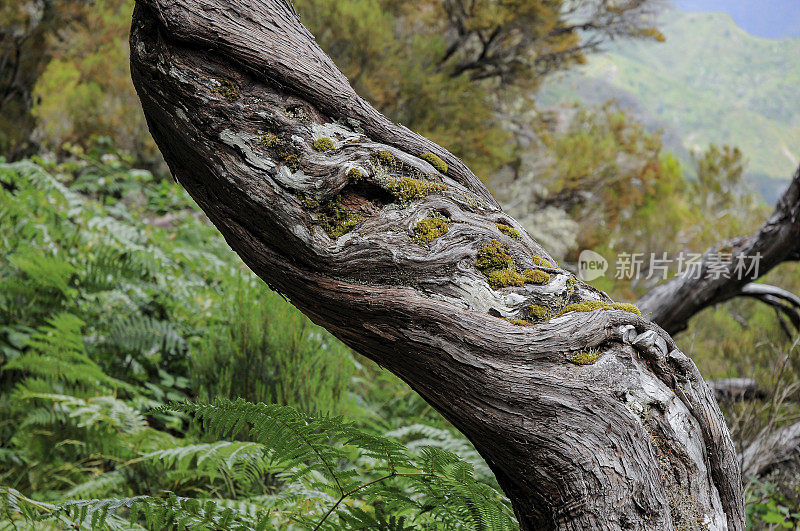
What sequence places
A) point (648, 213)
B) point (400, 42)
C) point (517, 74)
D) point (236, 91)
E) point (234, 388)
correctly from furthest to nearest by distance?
1. point (648, 213)
2. point (517, 74)
3. point (400, 42)
4. point (234, 388)
5. point (236, 91)

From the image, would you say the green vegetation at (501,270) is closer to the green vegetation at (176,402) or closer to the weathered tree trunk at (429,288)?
the weathered tree trunk at (429,288)

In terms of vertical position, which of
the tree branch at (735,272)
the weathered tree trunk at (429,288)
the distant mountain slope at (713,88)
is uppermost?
the distant mountain slope at (713,88)

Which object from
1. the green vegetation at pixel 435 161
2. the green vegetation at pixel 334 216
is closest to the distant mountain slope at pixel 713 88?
the green vegetation at pixel 435 161

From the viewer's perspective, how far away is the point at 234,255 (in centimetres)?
438

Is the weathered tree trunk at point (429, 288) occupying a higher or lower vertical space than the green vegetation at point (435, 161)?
lower

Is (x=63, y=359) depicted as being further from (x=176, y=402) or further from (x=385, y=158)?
(x=385, y=158)

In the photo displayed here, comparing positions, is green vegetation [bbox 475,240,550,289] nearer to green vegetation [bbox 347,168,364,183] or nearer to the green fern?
green vegetation [bbox 347,168,364,183]

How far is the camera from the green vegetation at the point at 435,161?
1.18m

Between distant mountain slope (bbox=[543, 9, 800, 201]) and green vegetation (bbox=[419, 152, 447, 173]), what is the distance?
46.8 ft

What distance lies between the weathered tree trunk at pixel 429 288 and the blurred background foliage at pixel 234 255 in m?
0.32

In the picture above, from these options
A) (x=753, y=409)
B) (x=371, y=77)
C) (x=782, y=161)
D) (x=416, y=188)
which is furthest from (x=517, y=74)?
(x=782, y=161)

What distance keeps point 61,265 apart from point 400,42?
549cm

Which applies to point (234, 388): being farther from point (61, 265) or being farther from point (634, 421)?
point (634, 421)

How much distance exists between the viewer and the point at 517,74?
8.21 metres
